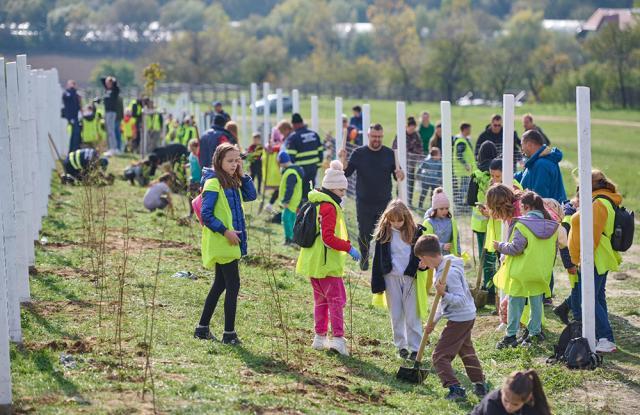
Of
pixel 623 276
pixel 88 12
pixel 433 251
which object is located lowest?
pixel 623 276

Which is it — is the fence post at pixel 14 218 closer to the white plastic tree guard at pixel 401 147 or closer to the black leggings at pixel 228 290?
the black leggings at pixel 228 290

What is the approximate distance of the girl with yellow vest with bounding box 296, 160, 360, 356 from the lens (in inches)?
420

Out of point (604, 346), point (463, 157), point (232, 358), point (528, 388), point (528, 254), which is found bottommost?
point (604, 346)

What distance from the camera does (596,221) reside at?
1123 centimetres

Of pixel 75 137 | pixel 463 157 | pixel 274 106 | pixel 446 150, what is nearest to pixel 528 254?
pixel 446 150

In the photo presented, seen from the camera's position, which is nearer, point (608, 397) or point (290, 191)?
point (608, 397)

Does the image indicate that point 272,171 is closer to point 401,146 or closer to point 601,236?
point 401,146

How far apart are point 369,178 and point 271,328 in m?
3.86

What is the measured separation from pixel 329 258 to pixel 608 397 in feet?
8.85

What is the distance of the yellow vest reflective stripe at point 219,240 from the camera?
10438 mm

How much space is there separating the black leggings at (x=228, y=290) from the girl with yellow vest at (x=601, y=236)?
3.25m

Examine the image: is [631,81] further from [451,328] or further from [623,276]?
[451,328]

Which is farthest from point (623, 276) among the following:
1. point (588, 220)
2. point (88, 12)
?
point (88, 12)

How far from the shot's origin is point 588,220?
428 inches
